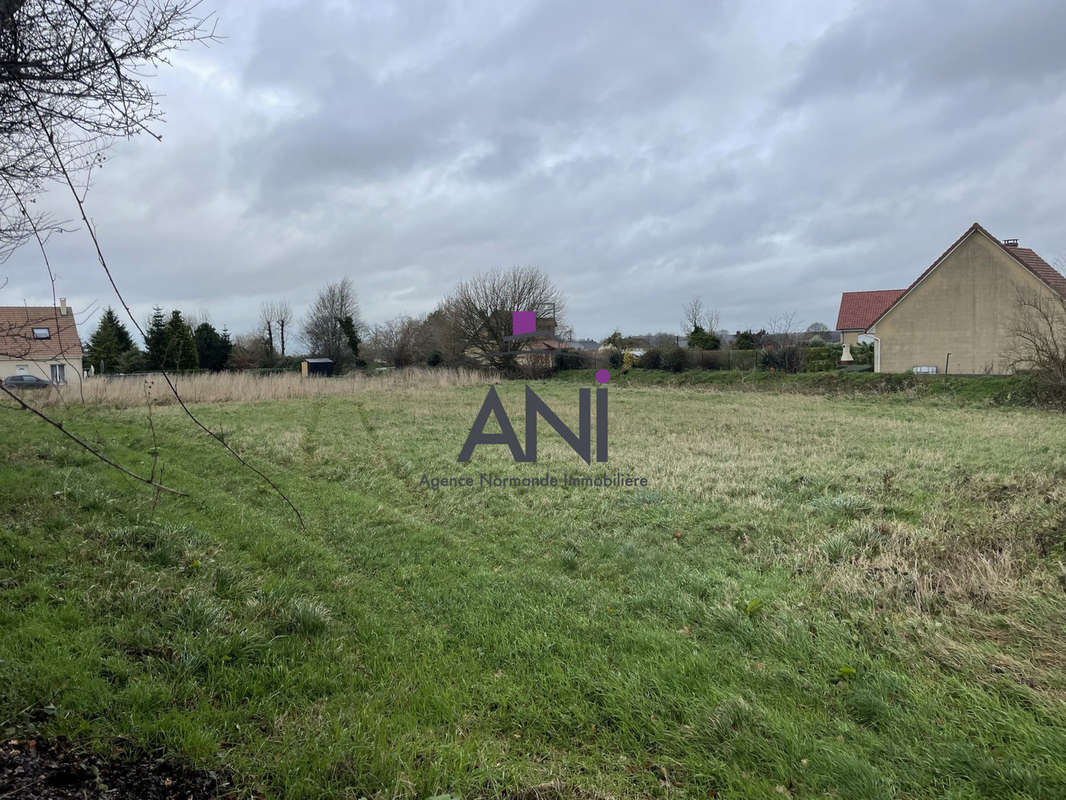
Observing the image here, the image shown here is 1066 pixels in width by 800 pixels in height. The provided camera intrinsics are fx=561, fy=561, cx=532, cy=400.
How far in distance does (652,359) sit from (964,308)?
1414cm

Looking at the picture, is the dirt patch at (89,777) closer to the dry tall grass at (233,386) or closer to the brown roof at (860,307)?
the dry tall grass at (233,386)

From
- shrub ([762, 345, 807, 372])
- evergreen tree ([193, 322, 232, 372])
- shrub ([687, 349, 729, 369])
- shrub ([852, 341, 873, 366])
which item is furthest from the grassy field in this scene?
evergreen tree ([193, 322, 232, 372])

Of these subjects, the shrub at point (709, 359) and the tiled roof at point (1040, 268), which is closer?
the tiled roof at point (1040, 268)

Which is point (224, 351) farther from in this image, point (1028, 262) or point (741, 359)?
point (1028, 262)

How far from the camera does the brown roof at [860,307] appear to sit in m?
37.7

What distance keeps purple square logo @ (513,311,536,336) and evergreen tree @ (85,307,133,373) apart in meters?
21.4

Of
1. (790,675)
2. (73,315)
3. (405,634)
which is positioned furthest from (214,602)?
(790,675)

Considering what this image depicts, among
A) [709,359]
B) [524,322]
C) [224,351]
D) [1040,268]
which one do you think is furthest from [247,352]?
[1040,268]

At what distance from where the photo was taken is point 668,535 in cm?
573

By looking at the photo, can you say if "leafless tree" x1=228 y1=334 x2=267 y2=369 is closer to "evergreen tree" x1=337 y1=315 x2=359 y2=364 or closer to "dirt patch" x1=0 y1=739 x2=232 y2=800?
"evergreen tree" x1=337 y1=315 x2=359 y2=364

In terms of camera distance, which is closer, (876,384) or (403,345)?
(876,384)

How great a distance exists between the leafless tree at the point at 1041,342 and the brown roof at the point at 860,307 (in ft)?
48.8

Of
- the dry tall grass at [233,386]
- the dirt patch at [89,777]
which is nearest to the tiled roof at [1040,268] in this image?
the dry tall grass at [233,386]

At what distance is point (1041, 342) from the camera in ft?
58.4
